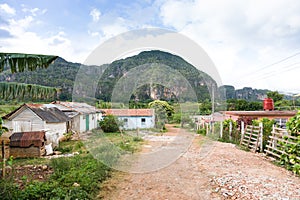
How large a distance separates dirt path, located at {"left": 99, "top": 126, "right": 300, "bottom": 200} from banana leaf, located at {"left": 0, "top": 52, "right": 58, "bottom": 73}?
2.60 m

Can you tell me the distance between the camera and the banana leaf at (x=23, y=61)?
380 centimetres

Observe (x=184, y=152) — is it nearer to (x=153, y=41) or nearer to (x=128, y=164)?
(x=128, y=164)

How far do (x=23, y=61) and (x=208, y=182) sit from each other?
14.2 ft

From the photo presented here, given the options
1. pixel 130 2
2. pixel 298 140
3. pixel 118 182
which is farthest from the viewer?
pixel 130 2

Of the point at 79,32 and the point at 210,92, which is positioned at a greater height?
the point at 79,32

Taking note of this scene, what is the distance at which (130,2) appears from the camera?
685 cm

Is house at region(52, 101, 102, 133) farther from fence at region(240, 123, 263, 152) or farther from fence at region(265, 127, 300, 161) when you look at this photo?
fence at region(265, 127, 300, 161)

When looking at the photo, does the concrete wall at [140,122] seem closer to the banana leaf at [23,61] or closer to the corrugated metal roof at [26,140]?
the corrugated metal roof at [26,140]

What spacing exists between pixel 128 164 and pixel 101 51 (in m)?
3.32

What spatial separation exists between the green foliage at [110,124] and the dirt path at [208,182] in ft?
21.3

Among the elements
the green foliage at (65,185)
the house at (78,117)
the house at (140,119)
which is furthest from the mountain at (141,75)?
the house at (140,119)

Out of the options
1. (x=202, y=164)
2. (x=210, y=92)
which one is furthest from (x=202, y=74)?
(x=202, y=164)

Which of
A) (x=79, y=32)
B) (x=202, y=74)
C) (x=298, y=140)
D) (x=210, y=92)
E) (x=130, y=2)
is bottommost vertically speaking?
(x=298, y=140)

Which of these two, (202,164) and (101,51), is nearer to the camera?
(101,51)
